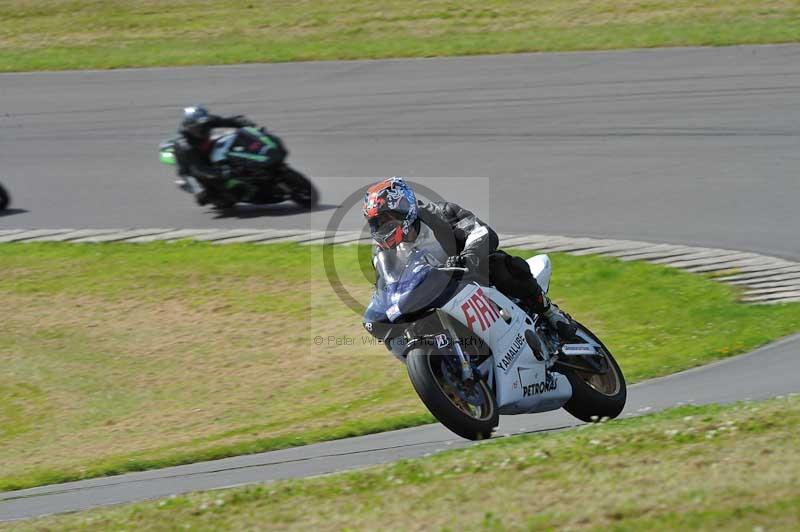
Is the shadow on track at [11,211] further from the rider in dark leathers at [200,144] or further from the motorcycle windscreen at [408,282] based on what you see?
the motorcycle windscreen at [408,282]

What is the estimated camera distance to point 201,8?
1174 inches

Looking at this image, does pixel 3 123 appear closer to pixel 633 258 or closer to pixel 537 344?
pixel 633 258

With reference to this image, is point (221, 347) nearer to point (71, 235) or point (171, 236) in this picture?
point (171, 236)

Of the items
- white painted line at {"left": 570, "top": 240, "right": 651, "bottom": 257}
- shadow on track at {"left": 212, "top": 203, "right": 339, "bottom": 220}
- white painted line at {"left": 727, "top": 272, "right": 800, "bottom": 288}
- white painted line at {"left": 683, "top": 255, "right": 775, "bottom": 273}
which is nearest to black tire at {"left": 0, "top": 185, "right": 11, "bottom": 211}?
shadow on track at {"left": 212, "top": 203, "right": 339, "bottom": 220}

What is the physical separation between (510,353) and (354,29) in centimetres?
1961

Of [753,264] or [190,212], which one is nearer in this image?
[753,264]

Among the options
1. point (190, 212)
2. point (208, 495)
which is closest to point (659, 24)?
point (190, 212)

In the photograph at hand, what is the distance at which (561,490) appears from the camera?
5941mm

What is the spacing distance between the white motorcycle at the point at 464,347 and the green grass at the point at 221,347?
4.38 feet

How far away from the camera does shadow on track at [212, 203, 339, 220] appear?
1648 cm

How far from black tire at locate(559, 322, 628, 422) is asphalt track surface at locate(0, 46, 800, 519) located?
1133mm

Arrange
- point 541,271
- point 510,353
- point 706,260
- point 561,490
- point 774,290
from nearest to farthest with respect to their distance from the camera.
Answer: point 561,490, point 510,353, point 541,271, point 774,290, point 706,260

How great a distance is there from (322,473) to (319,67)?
658 inches

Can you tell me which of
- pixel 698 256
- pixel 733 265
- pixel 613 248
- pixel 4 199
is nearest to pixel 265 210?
pixel 4 199
